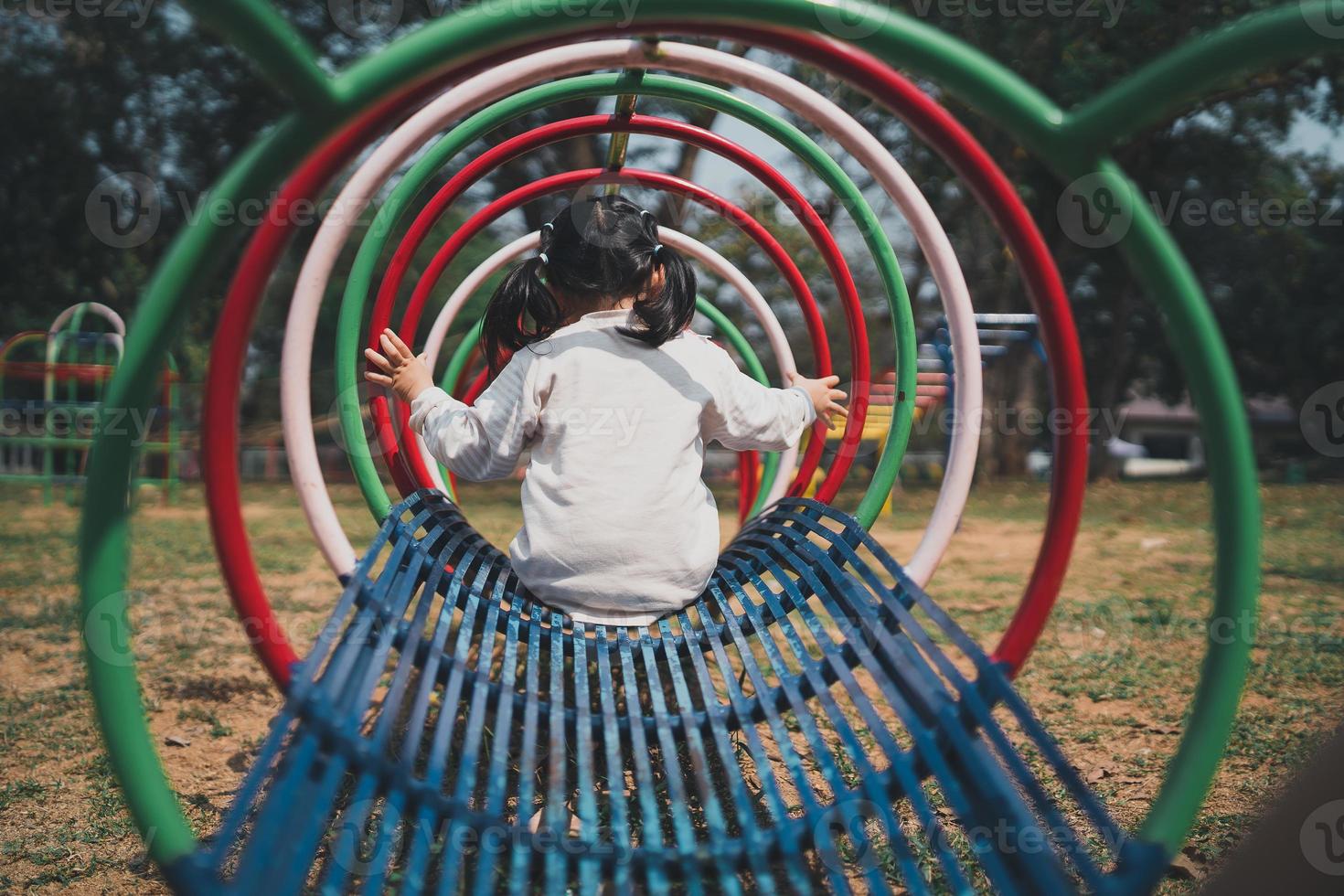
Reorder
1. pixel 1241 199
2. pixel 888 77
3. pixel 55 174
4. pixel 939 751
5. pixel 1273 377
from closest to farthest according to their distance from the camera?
pixel 888 77 → pixel 939 751 → pixel 1241 199 → pixel 55 174 → pixel 1273 377

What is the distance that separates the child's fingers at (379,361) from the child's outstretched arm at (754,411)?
693 mm

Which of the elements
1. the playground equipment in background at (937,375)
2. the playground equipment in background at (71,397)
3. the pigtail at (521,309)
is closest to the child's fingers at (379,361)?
the pigtail at (521,309)

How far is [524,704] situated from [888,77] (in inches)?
41.5

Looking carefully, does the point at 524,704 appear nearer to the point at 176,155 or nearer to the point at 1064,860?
the point at 1064,860

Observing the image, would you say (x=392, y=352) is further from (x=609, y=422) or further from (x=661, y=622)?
(x=661, y=622)

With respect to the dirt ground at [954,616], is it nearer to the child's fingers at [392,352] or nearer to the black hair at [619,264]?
the child's fingers at [392,352]

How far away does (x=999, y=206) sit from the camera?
1279 millimetres

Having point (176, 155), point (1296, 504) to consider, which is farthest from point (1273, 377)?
point (176, 155)

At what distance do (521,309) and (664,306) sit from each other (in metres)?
0.40

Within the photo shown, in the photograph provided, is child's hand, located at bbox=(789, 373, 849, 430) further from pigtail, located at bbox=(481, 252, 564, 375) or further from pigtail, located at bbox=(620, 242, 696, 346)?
pigtail, located at bbox=(481, 252, 564, 375)

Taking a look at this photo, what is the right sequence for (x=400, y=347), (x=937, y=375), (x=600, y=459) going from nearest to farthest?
(x=600, y=459), (x=400, y=347), (x=937, y=375)

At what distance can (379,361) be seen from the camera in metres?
2.13

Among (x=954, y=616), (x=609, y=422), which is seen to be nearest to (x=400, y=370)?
(x=609, y=422)

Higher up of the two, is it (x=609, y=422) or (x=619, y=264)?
(x=619, y=264)
